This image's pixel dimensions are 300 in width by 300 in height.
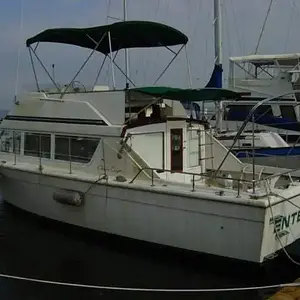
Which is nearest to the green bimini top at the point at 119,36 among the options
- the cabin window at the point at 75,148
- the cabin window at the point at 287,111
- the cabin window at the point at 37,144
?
the cabin window at the point at 75,148

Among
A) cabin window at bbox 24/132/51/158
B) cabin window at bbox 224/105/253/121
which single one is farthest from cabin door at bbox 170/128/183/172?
cabin window at bbox 224/105/253/121

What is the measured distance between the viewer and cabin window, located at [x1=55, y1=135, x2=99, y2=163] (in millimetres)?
11156

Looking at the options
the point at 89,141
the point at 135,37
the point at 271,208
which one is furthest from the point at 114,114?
the point at 271,208

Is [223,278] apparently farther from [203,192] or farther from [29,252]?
[29,252]

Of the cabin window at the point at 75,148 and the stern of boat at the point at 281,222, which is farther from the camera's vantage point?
the cabin window at the point at 75,148

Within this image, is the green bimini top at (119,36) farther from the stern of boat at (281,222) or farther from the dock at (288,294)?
the dock at (288,294)

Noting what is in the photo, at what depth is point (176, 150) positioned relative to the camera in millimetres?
11531

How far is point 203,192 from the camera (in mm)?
9070

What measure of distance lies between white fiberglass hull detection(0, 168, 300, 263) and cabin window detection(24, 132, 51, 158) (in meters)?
0.81

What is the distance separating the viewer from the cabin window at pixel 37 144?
12262 millimetres

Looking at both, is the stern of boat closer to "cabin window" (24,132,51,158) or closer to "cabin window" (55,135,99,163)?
"cabin window" (55,135,99,163)

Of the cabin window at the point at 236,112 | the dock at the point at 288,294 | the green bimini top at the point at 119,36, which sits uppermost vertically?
the green bimini top at the point at 119,36

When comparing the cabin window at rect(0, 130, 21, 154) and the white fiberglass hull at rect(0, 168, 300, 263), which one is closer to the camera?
the white fiberglass hull at rect(0, 168, 300, 263)

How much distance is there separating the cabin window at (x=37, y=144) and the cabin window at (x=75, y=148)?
0.38m
